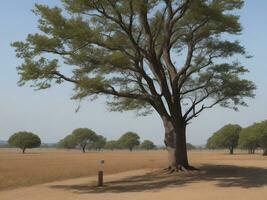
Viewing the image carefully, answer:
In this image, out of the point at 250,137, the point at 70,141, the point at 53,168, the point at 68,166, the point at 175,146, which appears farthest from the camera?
the point at 70,141

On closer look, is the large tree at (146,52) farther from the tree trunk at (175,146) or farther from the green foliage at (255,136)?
the green foliage at (255,136)

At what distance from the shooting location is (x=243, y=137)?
96.6 m

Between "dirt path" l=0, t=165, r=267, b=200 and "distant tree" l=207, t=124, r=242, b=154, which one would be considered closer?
"dirt path" l=0, t=165, r=267, b=200

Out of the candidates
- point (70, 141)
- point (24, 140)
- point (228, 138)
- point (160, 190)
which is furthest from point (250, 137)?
point (70, 141)

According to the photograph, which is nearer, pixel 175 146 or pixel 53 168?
A: pixel 175 146

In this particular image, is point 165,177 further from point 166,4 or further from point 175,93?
point 166,4

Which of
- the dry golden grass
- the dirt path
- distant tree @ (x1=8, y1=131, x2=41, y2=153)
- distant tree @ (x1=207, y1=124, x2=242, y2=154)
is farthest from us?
distant tree @ (x1=8, y1=131, x2=41, y2=153)

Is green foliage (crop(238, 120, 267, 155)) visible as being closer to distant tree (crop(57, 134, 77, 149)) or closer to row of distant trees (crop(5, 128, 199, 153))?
row of distant trees (crop(5, 128, 199, 153))

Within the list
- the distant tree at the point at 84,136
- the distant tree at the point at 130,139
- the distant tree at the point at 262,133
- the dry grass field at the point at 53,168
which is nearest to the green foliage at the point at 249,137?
the distant tree at the point at 262,133

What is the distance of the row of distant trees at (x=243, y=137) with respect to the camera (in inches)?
3548

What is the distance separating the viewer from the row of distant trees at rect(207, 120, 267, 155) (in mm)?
90125

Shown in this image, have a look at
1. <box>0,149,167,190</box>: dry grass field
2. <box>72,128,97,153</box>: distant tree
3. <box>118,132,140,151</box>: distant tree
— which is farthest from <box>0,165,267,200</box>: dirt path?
<box>118,132,140,151</box>: distant tree

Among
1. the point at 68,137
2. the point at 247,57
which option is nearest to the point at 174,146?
the point at 247,57

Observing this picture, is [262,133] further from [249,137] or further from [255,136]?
[249,137]
